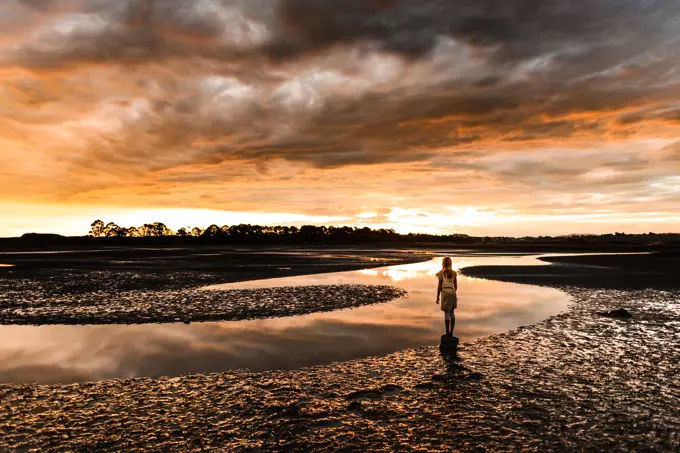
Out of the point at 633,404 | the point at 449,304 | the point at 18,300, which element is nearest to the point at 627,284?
the point at 449,304

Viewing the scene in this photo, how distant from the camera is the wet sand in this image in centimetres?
714

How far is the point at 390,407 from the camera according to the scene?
857 cm

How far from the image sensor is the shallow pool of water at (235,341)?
456 inches

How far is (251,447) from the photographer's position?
22.9ft

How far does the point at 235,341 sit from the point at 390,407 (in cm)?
743

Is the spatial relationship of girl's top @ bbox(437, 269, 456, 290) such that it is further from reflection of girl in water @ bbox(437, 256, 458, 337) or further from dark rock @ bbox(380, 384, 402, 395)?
dark rock @ bbox(380, 384, 402, 395)

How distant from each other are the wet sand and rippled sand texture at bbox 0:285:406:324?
8739 millimetres

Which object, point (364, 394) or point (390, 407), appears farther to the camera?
point (364, 394)

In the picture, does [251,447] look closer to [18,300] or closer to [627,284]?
[18,300]

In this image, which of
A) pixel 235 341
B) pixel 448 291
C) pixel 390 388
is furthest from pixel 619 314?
pixel 235 341

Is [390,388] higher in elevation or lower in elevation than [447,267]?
lower

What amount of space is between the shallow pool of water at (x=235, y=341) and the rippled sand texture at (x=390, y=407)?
1.07 meters

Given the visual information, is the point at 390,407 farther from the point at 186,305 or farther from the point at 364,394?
the point at 186,305

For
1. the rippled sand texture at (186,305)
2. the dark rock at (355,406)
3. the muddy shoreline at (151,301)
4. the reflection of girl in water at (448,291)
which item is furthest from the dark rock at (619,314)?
the dark rock at (355,406)
